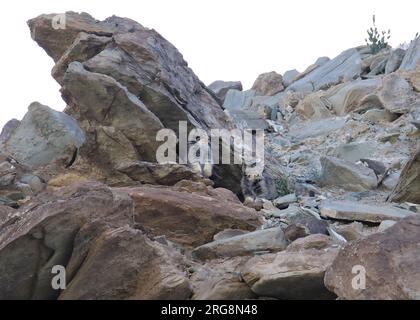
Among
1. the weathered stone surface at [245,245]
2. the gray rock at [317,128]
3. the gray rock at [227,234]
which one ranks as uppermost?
the gray rock at [317,128]

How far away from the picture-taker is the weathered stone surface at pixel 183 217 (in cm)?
582

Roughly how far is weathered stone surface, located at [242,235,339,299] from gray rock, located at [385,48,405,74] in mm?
17109

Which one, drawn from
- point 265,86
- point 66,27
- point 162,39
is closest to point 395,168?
point 162,39

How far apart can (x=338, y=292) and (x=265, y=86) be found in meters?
23.6

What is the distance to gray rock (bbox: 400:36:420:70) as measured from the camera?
738 inches

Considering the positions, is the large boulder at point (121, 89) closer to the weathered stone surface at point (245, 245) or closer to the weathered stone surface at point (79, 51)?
the weathered stone surface at point (79, 51)

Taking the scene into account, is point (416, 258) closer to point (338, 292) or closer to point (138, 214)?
point (338, 292)

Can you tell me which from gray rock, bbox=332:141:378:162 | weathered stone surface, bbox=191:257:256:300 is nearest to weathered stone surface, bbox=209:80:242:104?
gray rock, bbox=332:141:378:162

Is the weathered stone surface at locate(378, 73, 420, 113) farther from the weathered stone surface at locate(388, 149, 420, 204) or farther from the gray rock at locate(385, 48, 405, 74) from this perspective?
the weathered stone surface at locate(388, 149, 420, 204)

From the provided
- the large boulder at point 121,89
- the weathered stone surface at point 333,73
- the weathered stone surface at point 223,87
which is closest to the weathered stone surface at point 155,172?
the large boulder at point 121,89

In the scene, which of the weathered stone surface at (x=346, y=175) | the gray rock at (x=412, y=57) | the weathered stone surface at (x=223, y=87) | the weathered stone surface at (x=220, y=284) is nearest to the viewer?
the weathered stone surface at (x=220, y=284)

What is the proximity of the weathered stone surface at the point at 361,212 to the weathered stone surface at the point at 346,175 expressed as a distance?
3.01 metres

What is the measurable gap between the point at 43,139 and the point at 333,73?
1754 centimetres

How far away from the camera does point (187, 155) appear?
895 centimetres
